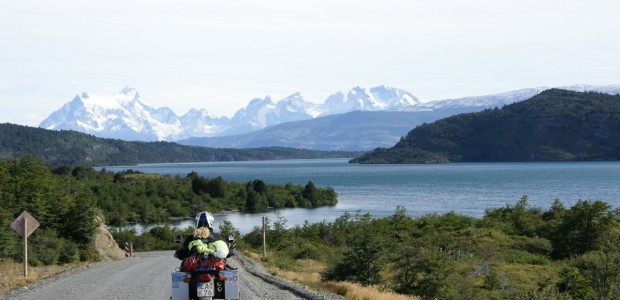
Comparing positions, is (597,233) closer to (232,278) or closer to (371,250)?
(371,250)

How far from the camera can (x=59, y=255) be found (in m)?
38.1

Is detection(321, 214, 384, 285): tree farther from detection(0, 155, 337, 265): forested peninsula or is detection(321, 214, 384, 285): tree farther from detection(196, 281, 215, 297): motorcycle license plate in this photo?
detection(196, 281, 215, 297): motorcycle license plate

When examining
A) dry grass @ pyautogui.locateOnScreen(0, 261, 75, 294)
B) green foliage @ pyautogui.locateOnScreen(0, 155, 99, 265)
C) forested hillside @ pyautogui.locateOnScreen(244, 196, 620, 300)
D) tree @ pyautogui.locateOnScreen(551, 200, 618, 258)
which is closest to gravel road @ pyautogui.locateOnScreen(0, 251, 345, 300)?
A: dry grass @ pyautogui.locateOnScreen(0, 261, 75, 294)

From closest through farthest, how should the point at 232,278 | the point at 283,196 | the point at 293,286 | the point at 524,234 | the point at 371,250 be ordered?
1. the point at 232,278
2. the point at 293,286
3. the point at 371,250
4. the point at 524,234
5. the point at 283,196

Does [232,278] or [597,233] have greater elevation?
[232,278]

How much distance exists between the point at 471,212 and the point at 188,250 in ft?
278

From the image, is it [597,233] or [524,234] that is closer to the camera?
[597,233]

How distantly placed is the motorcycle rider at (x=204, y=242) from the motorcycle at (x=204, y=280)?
109 mm

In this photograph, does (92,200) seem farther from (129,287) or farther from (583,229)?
(129,287)

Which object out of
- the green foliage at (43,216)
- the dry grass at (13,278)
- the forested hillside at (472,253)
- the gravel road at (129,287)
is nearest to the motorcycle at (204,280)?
the gravel road at (129,287)

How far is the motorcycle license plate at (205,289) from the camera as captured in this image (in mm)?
12680

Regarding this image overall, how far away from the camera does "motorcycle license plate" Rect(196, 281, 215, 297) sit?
1268cm

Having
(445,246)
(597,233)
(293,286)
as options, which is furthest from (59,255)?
(597,233)

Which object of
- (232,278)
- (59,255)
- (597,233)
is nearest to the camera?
(232,278)
